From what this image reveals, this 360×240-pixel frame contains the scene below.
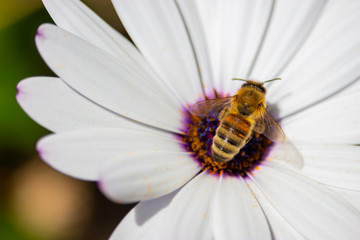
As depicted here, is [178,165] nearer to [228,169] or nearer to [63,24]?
[228,169]

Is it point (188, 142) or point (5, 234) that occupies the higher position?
point (188, 142)

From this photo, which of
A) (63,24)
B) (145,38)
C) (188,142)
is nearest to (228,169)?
(188,142)

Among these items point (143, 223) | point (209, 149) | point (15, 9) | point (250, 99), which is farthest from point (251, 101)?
point (15, 9)

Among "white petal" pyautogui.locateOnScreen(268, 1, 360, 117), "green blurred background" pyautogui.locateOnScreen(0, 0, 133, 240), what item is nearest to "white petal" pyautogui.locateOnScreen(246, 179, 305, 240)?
"white petal" pyautogui.locateOnScreen(268, 1, 360, 117)

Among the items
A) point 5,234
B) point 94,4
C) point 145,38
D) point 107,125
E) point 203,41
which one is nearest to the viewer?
point 107,125

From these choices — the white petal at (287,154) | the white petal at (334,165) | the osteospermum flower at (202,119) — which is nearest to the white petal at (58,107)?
the osteospermum flower at (202,119)

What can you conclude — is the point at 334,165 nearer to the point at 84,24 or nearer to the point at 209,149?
the point at 209,149

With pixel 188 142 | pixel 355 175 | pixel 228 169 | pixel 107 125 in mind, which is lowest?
pixel 355 175
